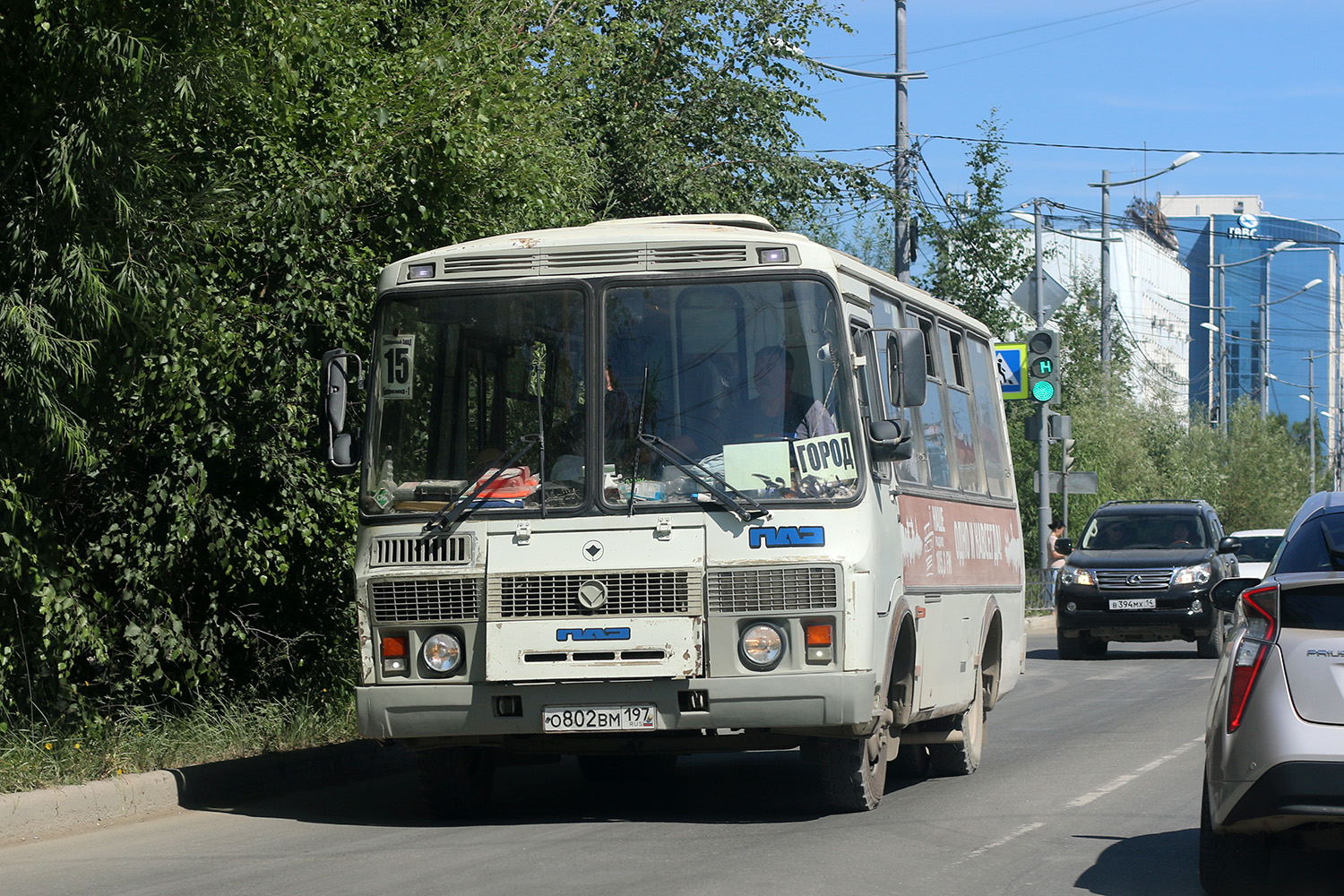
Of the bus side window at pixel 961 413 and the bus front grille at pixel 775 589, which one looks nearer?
the bus front grille at pixel 775 589

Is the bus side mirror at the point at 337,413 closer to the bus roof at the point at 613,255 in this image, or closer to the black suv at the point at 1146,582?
the bus roof at the point at 613,255

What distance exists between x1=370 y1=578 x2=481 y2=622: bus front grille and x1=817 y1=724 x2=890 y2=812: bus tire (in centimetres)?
195

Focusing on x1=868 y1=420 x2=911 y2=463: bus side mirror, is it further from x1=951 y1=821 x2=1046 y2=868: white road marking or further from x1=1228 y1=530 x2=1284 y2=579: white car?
x1=1228 y1=530 x2=1284 y2=579: white car

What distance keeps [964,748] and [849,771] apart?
8.09ft

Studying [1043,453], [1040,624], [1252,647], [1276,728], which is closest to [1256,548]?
[1040,624]

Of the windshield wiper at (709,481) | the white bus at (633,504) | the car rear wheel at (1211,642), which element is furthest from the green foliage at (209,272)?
the car rear wheel at (1211,642)

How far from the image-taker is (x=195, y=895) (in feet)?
24.5

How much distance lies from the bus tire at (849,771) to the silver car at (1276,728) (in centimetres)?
266

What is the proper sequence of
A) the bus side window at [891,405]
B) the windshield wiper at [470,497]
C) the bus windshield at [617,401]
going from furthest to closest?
the bus side window at [891,405]
the windshield wiper at [470,497]
the bus windshield at [617,401]

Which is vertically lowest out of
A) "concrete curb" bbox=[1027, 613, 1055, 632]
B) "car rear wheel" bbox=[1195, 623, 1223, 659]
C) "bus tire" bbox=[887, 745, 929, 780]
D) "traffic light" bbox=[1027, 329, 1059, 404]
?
"concrete curb" bbox=[1027, 613, 1055, 632]

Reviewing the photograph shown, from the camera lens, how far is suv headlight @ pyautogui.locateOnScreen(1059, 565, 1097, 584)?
23.2 m

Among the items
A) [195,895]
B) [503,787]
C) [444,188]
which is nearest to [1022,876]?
[195,895]

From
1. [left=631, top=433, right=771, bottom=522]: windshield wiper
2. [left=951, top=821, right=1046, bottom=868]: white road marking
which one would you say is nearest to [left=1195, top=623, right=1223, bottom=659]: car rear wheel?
[left=951, top=821, right=1046, bottom=868]: white road marking

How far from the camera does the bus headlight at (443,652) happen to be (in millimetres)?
9062
